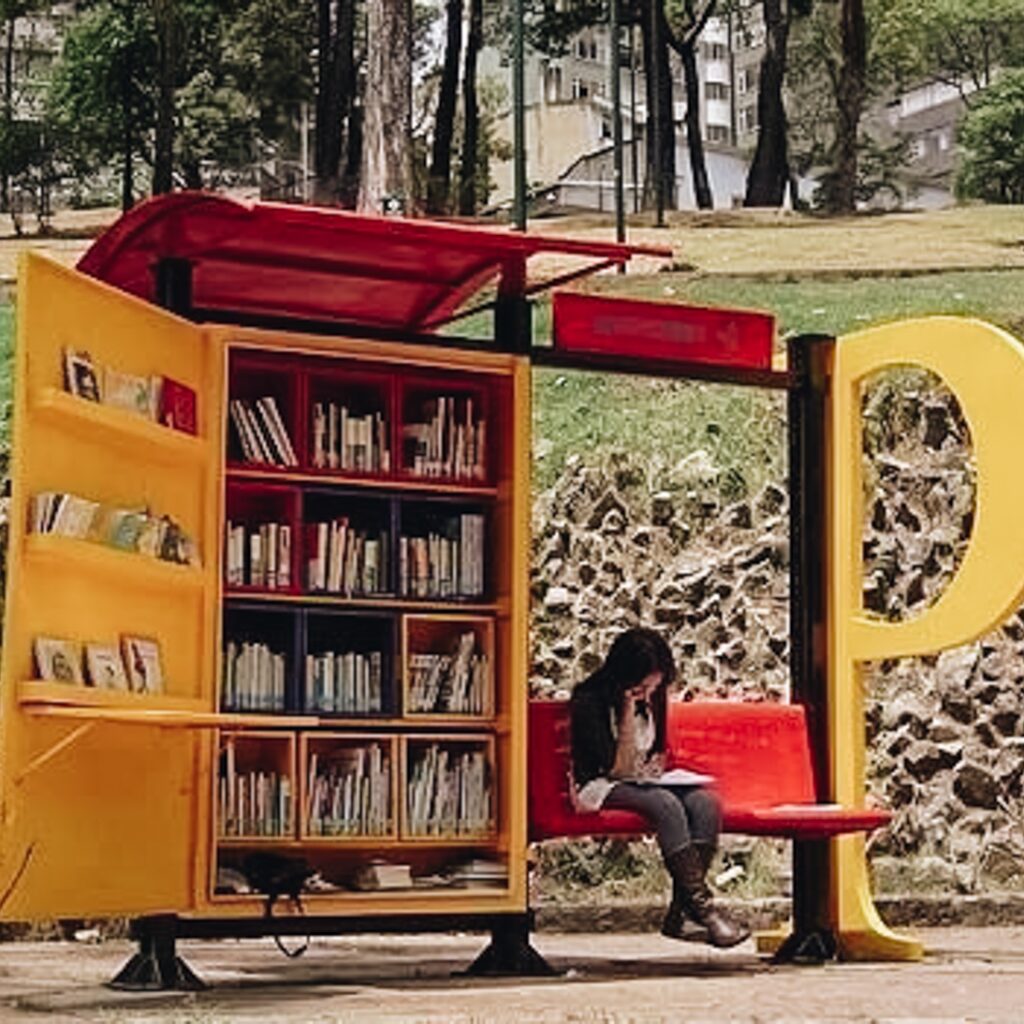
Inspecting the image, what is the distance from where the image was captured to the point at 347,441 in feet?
33.9

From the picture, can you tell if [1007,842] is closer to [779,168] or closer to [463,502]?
[463,502]

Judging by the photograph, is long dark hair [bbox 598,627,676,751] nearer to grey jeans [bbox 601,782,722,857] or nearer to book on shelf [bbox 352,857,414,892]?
grey jeans [bbox 601,782,722,857]

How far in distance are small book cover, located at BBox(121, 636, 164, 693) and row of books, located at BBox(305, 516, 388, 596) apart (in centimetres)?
90

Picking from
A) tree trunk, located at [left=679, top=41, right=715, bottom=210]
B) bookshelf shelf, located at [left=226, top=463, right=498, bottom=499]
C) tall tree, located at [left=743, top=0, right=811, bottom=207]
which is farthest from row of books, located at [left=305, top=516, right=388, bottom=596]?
tree trunk, located at [left=679, top=41, right=715, bottom=210]

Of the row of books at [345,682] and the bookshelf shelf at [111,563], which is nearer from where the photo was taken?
the bookshelf shelf at [111,563]

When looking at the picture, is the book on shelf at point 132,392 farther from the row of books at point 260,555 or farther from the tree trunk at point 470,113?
the tree trunk at point 470,113

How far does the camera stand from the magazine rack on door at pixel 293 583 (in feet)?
29.9

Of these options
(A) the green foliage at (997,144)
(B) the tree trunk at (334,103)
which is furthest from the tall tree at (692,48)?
(B) the tree trunk at (334,103)

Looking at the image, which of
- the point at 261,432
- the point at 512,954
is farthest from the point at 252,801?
the point at 261,432

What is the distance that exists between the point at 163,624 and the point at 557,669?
6.95m

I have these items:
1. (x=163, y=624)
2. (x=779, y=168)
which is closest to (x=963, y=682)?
(x=163, y=624)

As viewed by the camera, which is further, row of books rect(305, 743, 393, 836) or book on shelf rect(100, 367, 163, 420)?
row of books rect(305, 743, 393, 836)

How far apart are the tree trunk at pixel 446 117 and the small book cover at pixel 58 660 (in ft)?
116

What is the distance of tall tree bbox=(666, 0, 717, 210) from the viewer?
5497 centimetres
